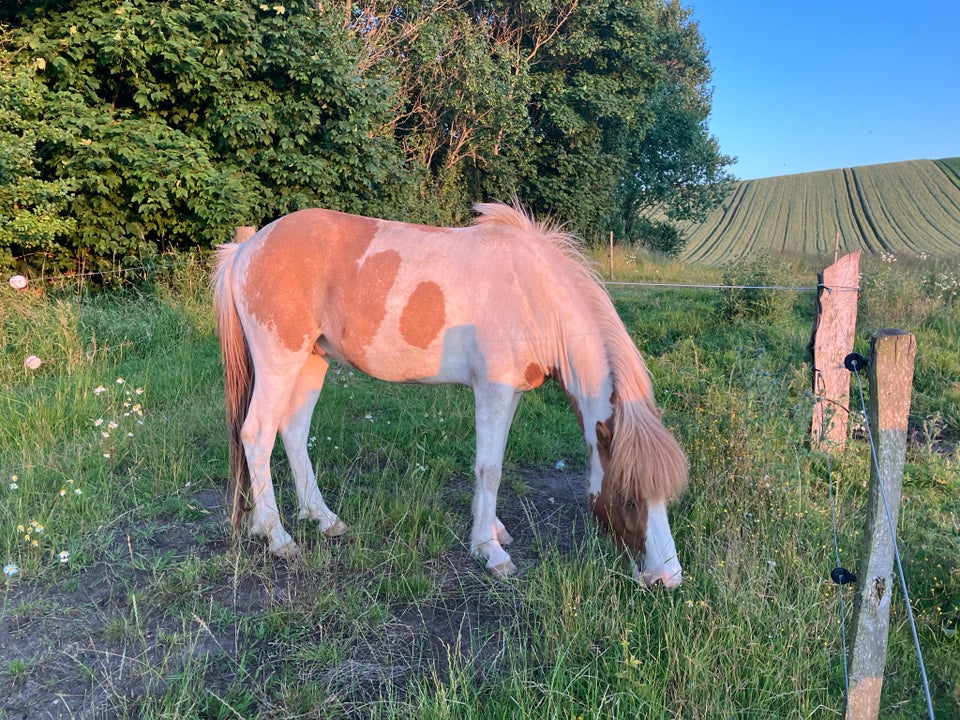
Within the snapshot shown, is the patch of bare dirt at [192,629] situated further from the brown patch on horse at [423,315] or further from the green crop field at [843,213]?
the green crop field at [843,213]

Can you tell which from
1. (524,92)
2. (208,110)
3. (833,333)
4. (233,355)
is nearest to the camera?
(233,355)

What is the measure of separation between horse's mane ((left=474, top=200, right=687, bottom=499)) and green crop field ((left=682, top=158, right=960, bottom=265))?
2396cm

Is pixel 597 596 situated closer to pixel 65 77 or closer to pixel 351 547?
pixel 351 547

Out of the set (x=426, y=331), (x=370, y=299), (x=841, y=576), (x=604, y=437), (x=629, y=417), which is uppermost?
(x=370, y=299)

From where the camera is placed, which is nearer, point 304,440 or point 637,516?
point 637,516

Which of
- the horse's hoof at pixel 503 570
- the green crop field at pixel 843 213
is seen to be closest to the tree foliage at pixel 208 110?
the horse's hoof at pixel 503 570

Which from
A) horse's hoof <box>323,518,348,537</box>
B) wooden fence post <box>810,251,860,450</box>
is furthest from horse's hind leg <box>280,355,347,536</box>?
wooden fence post <box>810,251,860,450</box>

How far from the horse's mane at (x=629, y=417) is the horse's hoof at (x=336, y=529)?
61.3 inches

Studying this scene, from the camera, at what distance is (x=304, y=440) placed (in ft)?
12.0

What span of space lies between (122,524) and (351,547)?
142 centimetres

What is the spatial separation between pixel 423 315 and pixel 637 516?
153 cm

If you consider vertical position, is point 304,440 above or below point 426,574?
above

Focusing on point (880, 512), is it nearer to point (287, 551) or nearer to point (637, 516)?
point (637, 516)

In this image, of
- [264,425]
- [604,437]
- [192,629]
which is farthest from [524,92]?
[192,629]
